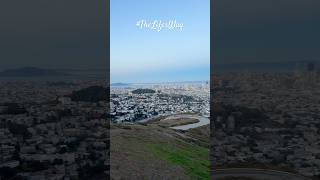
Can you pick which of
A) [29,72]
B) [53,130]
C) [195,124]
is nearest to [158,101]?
[195,124]

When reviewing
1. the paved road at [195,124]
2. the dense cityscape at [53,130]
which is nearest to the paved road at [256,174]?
the paved road at [195,124]

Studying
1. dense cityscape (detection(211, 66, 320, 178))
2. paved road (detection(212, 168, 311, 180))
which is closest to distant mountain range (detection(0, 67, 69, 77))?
dense cityscape (detection(211, 66, 320, 178))

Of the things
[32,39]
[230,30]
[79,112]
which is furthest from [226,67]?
[32,39]

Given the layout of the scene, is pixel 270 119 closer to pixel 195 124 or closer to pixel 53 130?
pixel 195 124

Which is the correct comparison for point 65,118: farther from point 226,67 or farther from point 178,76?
point 226,67

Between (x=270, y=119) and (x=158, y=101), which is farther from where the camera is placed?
(x=158, y=101)

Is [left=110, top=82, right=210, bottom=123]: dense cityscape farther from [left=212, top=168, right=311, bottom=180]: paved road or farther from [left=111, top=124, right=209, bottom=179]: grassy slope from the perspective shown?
[left=212, top=168, right=311, bottom=180]: paved road

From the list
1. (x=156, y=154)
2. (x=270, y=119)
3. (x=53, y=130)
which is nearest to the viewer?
(x=53, y=130)
